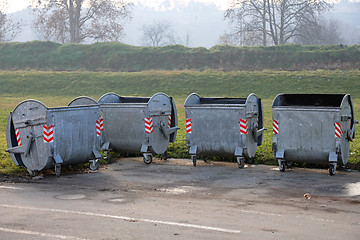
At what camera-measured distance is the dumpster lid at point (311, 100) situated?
12.8 metres

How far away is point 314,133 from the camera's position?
11.5 meters

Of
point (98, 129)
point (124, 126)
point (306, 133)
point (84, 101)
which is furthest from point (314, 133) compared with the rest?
point (84, 101)

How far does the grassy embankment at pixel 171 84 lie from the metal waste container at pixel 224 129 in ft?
53.7

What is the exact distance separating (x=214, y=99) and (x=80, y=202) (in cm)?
634

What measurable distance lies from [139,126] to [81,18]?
50227 millimetres

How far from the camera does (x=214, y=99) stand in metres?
14.4

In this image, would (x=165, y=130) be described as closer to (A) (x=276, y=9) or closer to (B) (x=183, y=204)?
(B) (x=183, y=204)

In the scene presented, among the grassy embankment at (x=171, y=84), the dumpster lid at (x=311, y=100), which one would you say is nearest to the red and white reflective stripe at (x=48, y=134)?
the dumpster lid at (x=311, y=100)

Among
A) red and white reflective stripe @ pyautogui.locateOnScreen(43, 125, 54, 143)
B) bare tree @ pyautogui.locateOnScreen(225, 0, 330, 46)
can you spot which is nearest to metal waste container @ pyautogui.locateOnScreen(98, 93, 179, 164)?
red and white reflective stripe @ pyautogui.locateOnScreen(43, 125, 54, 143)

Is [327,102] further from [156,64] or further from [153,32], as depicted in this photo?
[153,32]

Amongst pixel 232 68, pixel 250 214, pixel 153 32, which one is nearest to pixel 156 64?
pixel 232 68

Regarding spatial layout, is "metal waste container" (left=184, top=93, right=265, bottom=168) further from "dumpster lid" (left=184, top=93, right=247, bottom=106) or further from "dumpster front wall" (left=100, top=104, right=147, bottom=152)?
"dumpster front wall" (left=100, top=104, right=147, bottom=152)

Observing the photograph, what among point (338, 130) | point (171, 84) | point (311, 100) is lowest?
point (338, 130)

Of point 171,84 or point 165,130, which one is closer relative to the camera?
point 165,130
